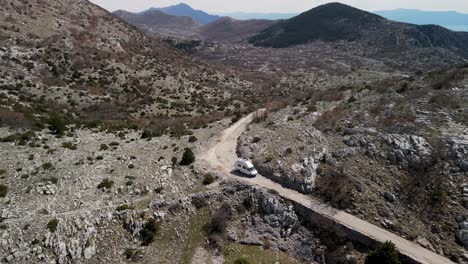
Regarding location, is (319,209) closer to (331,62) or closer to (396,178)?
(396,178)

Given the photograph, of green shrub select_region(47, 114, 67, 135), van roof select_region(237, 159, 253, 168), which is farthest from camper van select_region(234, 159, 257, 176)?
green shrub select_region(47, 114, 67, 135)

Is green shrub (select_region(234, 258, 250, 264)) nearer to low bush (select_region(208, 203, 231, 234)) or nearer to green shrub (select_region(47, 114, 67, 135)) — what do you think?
low bush (select_region(208, 203, 231, 234))

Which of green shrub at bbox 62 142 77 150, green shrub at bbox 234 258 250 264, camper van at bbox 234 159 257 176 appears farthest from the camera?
green shrub at bbox 62 142 77 150

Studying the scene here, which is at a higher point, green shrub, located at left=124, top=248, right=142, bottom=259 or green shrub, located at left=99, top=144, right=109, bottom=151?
green shrub, located at left=99, top=144, right=109, bottom=151

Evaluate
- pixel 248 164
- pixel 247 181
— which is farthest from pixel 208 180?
pixel 248 164

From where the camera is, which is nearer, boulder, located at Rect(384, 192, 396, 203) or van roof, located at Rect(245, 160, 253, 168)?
boulder, located at Rect(384, 192, 396, 203)

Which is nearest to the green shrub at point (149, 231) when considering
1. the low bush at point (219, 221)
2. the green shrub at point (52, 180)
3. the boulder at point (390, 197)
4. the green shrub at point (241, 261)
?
the low bush at point (219, 221)

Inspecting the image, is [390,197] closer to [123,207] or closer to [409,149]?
[409,149]

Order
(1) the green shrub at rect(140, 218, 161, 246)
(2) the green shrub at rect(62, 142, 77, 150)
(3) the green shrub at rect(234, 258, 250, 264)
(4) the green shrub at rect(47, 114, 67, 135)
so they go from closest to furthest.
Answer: (3) the green shrub at rect(234, 258, 250, 264) → (1) the green shrub at rect(140, 218, 161, 246) → (2) the green shrub at rect(62, 142, 77, 150) → (4) the green shrub at rect(47, 114, 67, 135)
